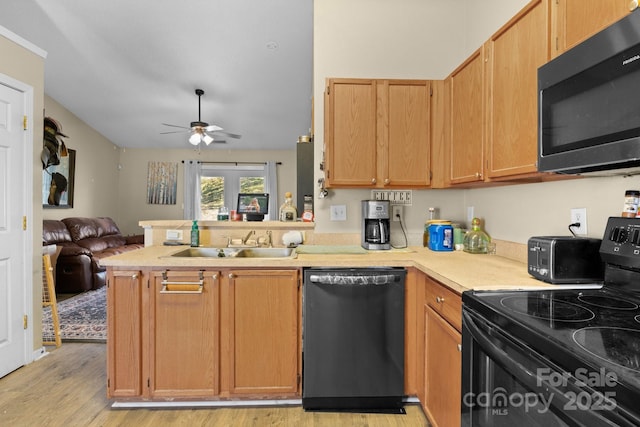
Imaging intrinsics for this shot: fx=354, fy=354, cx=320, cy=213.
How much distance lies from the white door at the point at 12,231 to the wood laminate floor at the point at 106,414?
253 mm

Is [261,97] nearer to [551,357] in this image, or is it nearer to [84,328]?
[84,328]

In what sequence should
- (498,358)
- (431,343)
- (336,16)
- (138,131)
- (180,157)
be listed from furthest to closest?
(180,157), (138,131), (336,16), (431,343), (498,358)

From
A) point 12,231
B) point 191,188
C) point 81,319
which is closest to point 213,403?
point 12,231

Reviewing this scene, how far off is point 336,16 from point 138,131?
522cm

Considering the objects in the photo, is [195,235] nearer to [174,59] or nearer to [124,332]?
[124,332]

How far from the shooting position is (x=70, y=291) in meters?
4.39

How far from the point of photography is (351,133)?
226 centimetres

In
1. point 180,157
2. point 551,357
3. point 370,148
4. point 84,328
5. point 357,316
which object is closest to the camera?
point 551,357

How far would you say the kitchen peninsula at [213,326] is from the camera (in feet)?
6.20

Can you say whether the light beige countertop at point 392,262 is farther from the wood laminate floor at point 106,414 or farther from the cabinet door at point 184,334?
the wood laminate floor at point 106,414

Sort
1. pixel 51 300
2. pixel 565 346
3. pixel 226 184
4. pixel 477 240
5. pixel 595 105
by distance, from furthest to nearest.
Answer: pixel 226 184
pixel 51 300
pixel 477 240
pixel 595 105
pixel 565 346

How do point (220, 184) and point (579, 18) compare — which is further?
point (220, 184)

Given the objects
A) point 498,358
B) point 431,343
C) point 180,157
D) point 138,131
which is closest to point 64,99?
point 138,131

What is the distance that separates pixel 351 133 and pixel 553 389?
5.83 feet
